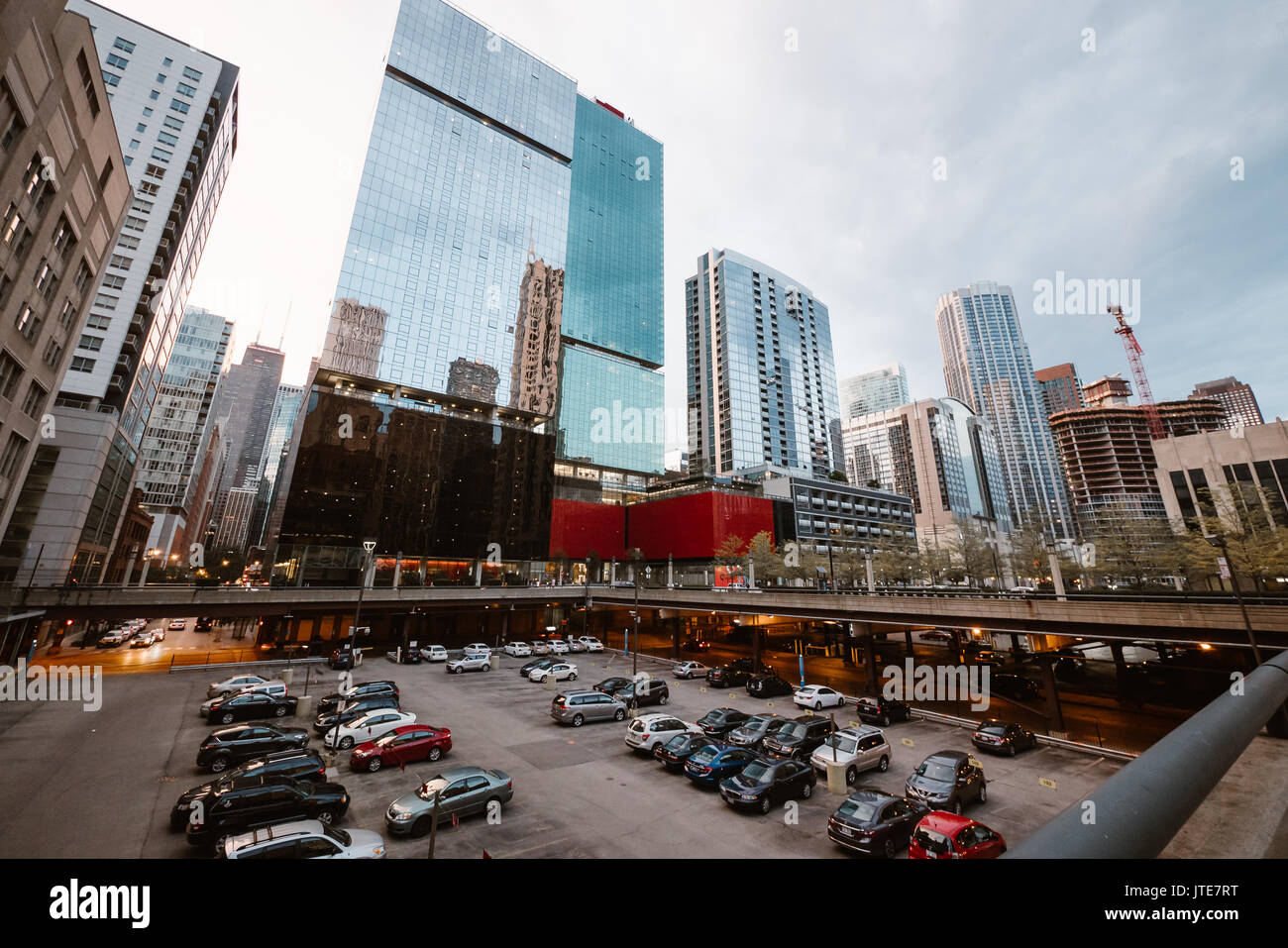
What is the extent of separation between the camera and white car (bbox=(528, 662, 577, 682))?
38.1 metres

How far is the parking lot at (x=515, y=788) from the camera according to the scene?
48.6 ft

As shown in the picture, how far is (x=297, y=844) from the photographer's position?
1222 centimetres

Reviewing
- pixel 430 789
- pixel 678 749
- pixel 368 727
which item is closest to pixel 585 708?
pixel 678 749

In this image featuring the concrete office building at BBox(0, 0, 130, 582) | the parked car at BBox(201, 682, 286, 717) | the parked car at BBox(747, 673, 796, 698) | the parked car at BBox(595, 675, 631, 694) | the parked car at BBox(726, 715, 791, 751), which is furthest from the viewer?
the parked car at BBox(747, 673, 796, 698)

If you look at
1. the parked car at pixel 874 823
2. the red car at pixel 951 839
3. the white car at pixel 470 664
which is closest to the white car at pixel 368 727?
the white car at pixel 470 664

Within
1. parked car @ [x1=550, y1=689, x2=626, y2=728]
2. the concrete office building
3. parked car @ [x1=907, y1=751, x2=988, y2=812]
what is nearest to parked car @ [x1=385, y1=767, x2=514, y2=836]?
parked car @ [x1=550, y1=689, x2=626, y2=728]

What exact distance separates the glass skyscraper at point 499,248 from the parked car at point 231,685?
62401 millimetres

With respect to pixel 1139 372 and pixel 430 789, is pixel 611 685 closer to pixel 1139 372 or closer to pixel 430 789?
pixel 430 789

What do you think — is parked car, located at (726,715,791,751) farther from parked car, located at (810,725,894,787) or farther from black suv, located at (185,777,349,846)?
black suv, located at (185,777,349,846)

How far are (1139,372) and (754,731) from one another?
209 metres

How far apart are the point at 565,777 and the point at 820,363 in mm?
151944

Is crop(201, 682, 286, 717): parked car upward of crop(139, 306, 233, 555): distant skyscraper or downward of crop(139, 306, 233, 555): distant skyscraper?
downward

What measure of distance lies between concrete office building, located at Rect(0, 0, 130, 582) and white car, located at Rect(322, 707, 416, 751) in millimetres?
25239
